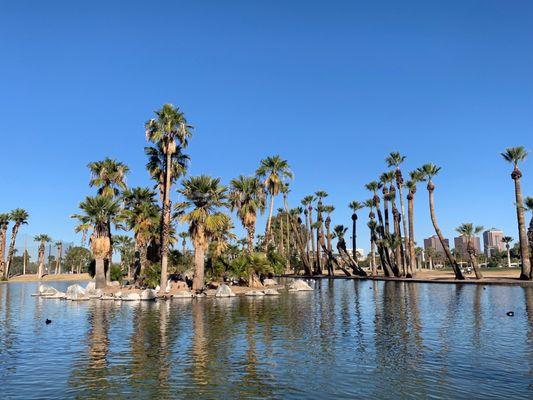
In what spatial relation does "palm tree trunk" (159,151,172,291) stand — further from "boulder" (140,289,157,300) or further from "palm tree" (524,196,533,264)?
"palm tree" (524,196,533,264)

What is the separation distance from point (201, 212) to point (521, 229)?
145 ft

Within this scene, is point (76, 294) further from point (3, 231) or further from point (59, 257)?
point (59, 257)

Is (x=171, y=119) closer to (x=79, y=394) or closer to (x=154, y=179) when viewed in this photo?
(x=154, y=179)

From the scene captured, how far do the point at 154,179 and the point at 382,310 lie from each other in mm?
29381

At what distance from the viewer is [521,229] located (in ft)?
196

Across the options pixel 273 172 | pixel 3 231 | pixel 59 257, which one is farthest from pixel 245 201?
pixel 59 257

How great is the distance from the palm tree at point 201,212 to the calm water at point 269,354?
45.3ft

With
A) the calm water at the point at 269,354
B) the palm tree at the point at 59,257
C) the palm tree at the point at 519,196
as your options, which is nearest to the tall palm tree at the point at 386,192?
the palm tree at the point at 519,196

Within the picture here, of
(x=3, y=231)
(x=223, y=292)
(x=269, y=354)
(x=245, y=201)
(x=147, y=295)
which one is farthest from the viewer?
(x=3, y=231)

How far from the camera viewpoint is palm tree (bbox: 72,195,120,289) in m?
45.8

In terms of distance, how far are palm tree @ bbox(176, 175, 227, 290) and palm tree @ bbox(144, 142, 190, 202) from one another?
2.57 meters

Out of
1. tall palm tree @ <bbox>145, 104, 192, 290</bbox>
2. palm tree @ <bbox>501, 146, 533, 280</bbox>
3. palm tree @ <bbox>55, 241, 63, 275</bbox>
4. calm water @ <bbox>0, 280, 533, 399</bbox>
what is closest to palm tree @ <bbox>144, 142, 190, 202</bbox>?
tall palm tree @ <bbox>145, 104, 192, 290</bbox>

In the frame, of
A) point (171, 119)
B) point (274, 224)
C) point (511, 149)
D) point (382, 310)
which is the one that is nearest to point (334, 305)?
point (382, 310)

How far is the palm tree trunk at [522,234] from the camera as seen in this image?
58031mm
